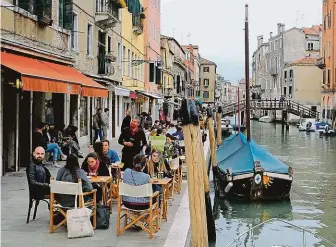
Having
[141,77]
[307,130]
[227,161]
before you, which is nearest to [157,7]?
[141,77]

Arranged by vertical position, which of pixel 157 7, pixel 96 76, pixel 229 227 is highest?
pixel 157 7

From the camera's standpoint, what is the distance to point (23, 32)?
41.7 feet

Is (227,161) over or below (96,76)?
below

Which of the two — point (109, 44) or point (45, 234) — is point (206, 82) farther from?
point (45, 234)

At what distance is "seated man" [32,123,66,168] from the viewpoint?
533 inches

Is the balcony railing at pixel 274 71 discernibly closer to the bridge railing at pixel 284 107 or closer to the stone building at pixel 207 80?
the bridge railing at pixel 284 107

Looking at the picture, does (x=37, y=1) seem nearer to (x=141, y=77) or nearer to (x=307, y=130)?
(x=141, y=77)

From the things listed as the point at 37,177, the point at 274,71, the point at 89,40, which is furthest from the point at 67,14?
the point at 274,71

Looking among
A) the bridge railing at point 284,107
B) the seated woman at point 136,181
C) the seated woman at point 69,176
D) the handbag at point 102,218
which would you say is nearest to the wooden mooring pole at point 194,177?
the seated woman at point 136,181

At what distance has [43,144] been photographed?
13.8 m

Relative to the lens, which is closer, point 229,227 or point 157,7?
point 229,227

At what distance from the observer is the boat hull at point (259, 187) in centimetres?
1452

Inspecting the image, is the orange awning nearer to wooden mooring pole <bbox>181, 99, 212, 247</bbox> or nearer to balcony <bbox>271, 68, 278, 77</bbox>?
wooden mooring pole <bbox>181, 99, 212, 247</bbox>

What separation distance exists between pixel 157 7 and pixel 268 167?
31910 mm
